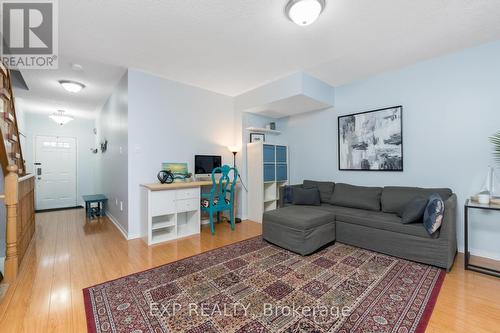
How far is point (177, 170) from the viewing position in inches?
150

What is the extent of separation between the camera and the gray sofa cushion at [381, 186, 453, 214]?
2.85 m

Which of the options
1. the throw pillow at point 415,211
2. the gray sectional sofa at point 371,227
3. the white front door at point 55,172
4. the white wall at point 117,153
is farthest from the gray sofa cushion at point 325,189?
the white front door at point 55,172

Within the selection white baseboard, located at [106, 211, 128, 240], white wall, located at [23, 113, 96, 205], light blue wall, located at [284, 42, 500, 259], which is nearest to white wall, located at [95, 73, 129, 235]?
white baseboard, located at [106, 211, 128, 240]

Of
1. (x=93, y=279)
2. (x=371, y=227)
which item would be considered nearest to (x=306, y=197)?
(x=371, y=227)

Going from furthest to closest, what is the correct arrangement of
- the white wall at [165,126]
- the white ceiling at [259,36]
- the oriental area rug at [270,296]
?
the white wall at [165,126] → the white ceiling at [259,36] → the oriental area rug at [270,296]

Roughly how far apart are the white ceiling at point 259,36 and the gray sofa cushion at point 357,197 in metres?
1.84

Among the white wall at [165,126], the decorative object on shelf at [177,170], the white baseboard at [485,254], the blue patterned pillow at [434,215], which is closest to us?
the blue patterned pillow at [434,215]

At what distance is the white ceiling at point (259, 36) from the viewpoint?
6.69ft

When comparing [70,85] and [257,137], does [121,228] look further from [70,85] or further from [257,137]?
[257,137]

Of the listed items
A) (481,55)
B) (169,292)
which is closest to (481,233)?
(481,55)

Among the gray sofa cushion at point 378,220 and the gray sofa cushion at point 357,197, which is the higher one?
the gray sofa cushion at point 357,197

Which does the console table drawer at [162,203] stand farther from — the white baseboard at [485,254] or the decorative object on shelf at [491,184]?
the white baseboard at [485,254]

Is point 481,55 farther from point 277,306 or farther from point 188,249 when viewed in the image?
point 188,249

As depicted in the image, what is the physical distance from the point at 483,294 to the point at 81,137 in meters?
8.35
